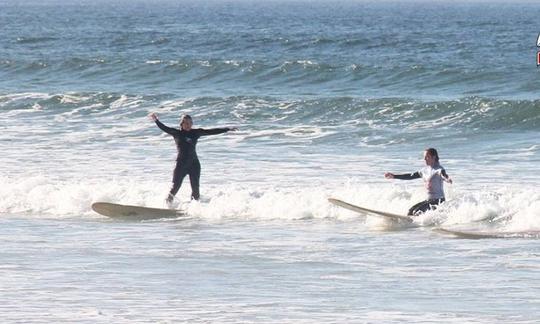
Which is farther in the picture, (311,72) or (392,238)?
(311,72)

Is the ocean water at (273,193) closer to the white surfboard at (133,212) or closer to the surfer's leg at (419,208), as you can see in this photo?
the surfer's leg at (419,208)

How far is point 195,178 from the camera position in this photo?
1892 cm

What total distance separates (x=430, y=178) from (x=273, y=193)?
3407mm

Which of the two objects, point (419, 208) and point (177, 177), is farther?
point (177, 177)

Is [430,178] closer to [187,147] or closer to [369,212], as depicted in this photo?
[369,212]

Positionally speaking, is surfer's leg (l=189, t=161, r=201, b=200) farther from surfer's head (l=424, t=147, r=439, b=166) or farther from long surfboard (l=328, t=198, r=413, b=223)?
surfer's head (l=424, t=147, r=439, b=166)

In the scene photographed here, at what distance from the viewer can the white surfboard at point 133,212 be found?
733 inches

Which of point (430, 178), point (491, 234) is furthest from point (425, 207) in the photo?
point (491, 234)

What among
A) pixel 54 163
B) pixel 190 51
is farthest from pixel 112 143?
pixel 190 51

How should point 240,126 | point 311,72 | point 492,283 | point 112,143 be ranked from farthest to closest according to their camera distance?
point 311,72 < point 240,126 < point 112,143 < point 492,283

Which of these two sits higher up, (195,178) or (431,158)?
(431,158)

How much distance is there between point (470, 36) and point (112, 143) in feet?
162

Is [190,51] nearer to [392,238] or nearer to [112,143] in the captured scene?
[112,143]

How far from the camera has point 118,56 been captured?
5359cm
